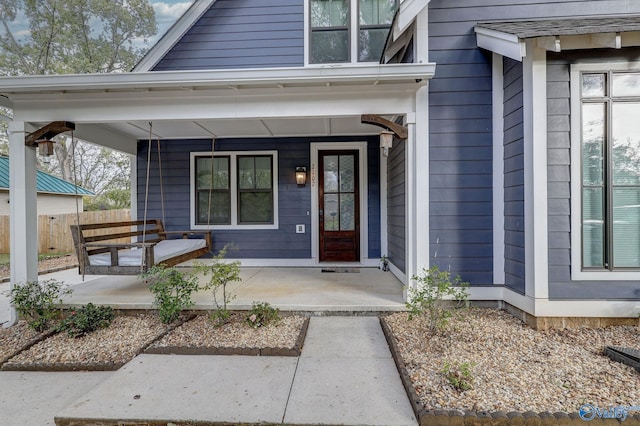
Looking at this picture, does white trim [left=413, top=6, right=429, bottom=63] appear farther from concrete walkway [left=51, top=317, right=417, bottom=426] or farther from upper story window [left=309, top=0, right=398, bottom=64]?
concrete walkway [left=51, top=317, right=417, bottom=426]

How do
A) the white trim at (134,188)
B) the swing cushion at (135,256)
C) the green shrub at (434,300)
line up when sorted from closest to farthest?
1. the green shrub at (434,300)
2. the swing cushion at (135,256)
3. the white trim at (134,188)

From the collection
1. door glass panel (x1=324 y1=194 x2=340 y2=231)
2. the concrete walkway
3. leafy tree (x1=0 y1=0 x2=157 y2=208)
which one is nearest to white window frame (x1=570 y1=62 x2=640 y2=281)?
the concrete walkway

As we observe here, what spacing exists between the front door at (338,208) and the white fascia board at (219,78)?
265cm

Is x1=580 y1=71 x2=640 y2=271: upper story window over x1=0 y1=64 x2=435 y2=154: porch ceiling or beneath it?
beneath

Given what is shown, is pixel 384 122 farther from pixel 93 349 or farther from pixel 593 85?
pixel 93 349

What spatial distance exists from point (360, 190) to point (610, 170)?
350cm

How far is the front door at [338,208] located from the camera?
599 cm

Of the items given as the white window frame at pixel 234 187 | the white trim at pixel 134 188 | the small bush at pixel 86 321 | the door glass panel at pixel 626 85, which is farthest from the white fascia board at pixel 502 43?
the white trim at pixel 134 188

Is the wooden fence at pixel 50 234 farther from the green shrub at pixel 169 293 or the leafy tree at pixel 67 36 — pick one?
the green shrub at pixel 169 293

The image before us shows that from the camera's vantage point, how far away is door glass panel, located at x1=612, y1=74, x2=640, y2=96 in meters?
3.05

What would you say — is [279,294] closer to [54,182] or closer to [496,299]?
[496,299]

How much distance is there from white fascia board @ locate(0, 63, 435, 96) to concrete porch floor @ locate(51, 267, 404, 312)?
244 centimetres

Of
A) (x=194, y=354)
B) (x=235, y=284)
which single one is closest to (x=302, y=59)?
(x=235, y=284)

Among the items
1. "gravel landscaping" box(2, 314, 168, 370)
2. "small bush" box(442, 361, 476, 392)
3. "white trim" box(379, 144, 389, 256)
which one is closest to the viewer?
"small bush" box(442, 361, 476, 392)
